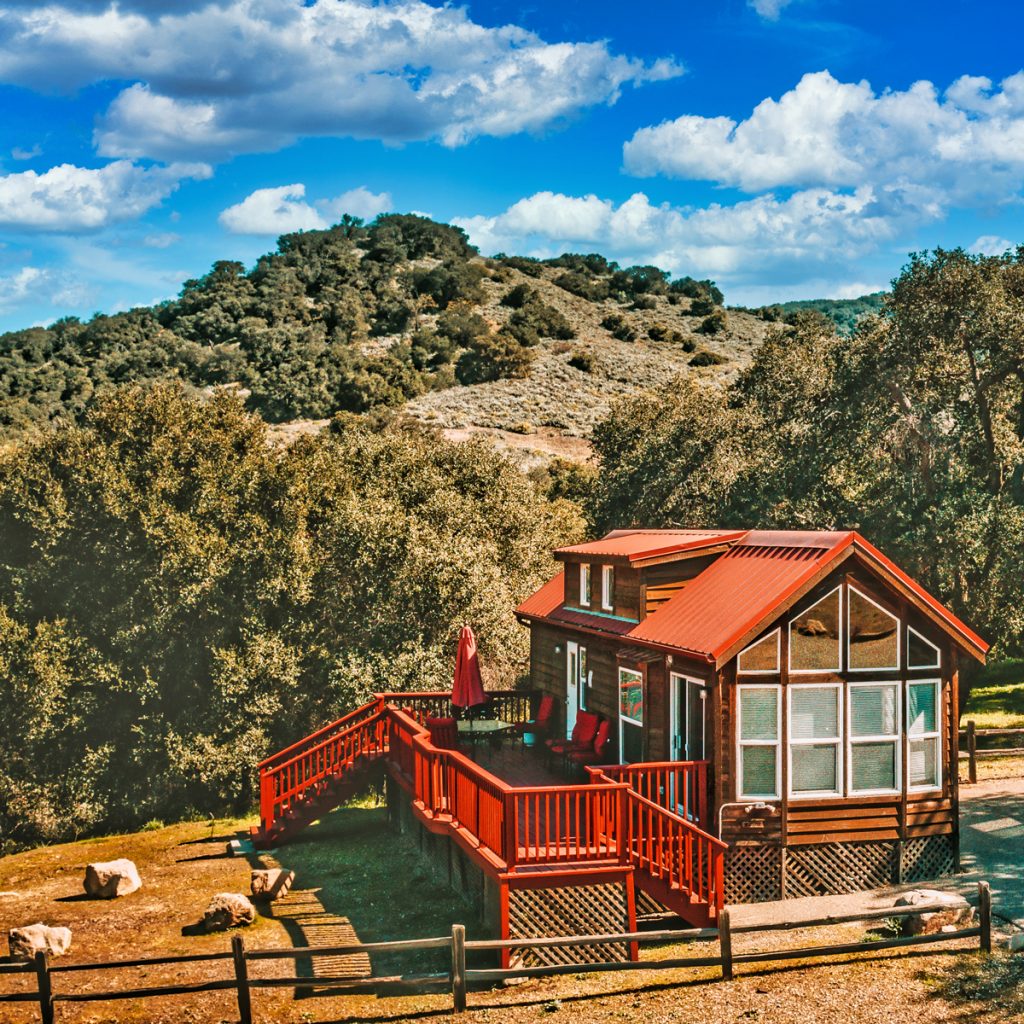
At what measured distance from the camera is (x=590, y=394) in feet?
249

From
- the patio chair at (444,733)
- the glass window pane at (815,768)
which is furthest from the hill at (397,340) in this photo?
the glass window pane at (815,768)

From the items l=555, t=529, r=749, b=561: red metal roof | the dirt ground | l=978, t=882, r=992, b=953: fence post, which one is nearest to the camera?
the dirt ground

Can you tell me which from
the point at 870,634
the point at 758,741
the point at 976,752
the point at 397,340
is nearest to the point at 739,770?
the point at 758,741

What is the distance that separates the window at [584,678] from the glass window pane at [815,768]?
5220 millimetres

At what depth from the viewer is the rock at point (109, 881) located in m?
17.6

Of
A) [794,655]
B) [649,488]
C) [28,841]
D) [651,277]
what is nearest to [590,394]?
[649,488]

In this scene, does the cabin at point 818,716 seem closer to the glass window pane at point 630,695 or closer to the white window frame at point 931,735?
the white window frame at point 931,735

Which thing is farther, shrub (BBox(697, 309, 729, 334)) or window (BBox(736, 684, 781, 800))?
shrub (BBox(697, 309, 729, 334))

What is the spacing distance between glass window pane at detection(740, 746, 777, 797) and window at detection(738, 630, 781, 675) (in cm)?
112

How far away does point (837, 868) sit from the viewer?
1587cm

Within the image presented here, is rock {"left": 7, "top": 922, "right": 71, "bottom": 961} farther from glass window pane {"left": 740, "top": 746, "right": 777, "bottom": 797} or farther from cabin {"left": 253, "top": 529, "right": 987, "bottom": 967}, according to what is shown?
glass window pane {"left": 740, "top": 746, "right": 777, "bottom": 797}

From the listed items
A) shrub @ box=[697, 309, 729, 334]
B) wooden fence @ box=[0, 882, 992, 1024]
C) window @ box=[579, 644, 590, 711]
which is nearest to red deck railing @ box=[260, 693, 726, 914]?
wooden fence @ box=[0, 882, 992, 1024]

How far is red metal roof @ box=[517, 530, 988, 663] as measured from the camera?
1541cm

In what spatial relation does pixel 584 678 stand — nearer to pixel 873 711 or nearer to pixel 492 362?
pixel 873 711
